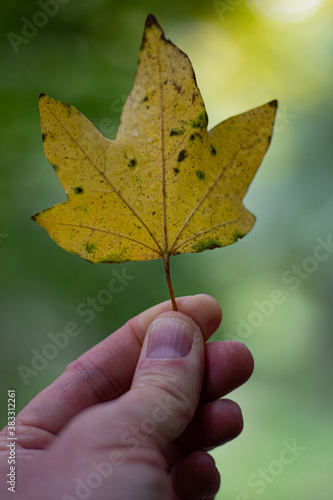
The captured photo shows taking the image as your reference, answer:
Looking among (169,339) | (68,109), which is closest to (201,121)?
(68,109)

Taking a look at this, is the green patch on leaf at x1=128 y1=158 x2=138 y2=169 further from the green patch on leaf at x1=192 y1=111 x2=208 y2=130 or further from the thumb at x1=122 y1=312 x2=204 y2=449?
the thumb at x1=122 y1=312 x2=204 y2=449

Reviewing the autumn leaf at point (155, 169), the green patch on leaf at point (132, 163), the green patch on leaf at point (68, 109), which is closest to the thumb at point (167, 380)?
the autumn leaf at point (155, 169)

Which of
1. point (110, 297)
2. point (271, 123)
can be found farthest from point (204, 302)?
point (110, 297)

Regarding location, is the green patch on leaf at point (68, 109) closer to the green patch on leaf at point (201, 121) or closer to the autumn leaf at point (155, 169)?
the autumn leaf at point (155, 169)

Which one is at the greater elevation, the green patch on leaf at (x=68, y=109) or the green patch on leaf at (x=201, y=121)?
the green patch on leaf at (x=201, y=121)

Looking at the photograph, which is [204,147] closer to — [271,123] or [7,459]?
[271,123]

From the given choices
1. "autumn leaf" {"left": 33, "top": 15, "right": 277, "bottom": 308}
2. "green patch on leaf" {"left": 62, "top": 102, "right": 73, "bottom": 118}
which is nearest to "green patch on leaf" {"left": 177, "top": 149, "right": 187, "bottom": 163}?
"autumn leaf" {"left": 33, "top": 15, "right": 277, "bottom": 308}
